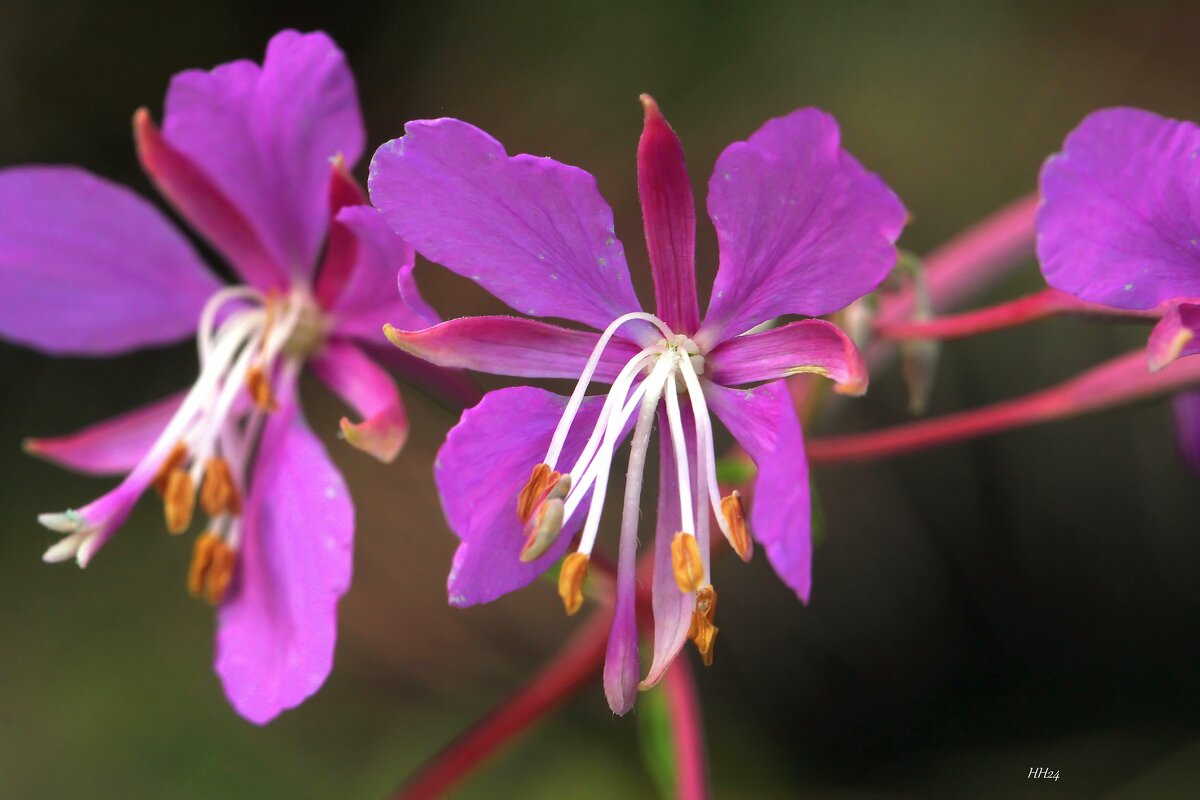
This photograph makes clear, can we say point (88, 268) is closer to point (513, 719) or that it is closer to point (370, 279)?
point (370, 279)

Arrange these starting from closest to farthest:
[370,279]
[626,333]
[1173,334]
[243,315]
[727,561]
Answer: [1173,334], [626,333], [370,279], [243,315], [727,561]

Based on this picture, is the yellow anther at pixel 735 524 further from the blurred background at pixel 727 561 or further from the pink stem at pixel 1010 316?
the blurred background at pixel 727 561

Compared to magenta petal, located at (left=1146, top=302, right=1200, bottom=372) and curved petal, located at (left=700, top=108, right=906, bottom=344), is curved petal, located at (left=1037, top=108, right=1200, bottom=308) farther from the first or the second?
curved petal, located at (left=700, top=108, right=906, bottom=344)

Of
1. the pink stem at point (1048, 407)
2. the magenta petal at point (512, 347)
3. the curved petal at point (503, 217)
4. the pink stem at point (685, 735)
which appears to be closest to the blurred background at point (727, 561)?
the pink stem at point (685, 735)

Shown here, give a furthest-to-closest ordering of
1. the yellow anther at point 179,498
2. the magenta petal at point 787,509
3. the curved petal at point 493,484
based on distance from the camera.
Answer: the yellow anther at point 179,498
the curved petal at point 493,484
the magenta petal at point 787,509

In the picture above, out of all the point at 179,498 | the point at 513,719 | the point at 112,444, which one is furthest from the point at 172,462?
the point at 513,719

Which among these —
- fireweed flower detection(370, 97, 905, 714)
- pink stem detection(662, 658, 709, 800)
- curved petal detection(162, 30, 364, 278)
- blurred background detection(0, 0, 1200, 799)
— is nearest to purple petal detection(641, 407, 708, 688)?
fireweed flower detection(370, 97, 905, 714)
